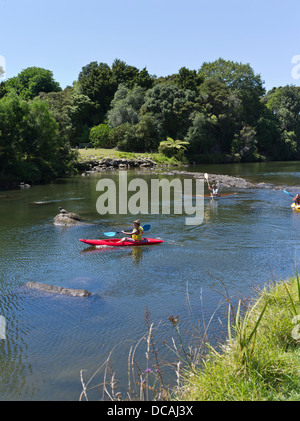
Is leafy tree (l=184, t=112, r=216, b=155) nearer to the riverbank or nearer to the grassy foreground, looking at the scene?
the riverbank

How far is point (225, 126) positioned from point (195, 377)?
62103mm

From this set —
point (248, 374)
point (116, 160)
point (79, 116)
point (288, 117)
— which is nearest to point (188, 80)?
point (79, 116)

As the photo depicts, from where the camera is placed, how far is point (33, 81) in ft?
249

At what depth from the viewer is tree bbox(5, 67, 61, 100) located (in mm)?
75188

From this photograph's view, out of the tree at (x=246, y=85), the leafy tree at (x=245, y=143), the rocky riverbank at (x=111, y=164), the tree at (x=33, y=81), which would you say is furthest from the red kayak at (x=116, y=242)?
the tree at (x=33, y=81)

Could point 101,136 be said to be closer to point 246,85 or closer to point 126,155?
point 126,155

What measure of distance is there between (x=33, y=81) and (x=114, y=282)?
238 ft

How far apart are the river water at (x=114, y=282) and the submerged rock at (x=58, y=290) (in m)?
0.22

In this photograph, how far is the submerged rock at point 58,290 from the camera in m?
10.3

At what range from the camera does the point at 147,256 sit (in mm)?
14188

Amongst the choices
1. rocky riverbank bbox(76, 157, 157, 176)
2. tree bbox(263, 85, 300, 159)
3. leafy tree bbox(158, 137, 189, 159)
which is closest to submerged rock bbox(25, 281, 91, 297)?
rocky riverbank bbox(76, 157, 157, 176)

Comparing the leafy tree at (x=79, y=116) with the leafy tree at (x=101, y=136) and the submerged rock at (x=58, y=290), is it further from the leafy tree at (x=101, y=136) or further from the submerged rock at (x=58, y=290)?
the submerged rock at (x=58, y=290)

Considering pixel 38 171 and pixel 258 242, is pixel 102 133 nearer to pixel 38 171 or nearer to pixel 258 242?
pixel 38 171

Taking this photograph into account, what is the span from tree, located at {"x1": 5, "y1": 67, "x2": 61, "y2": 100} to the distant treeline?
7.2 inches
